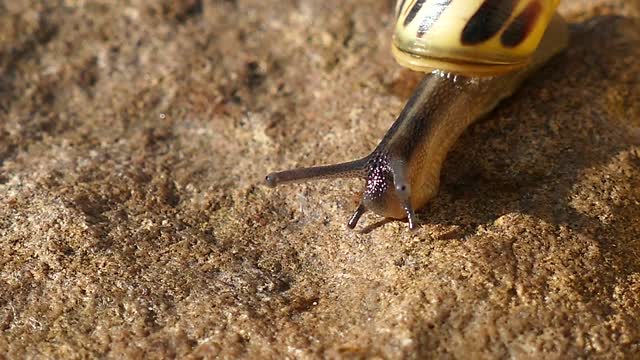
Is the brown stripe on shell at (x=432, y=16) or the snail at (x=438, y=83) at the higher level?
the brown stripe on shell at (x=432, y=16)

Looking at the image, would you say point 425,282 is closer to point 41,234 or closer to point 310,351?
point 310,351

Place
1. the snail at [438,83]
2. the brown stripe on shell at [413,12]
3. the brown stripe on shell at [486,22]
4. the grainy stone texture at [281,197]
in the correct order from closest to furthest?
1. the grainy stone texture at [281,197]
2. the snail at [438,83]
3. the brown stripe on shell at [486,22]
4. the brown stripe on shell at [413,12]

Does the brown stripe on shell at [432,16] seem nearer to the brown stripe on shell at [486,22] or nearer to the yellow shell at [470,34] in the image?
the yellow shell at [470,34]

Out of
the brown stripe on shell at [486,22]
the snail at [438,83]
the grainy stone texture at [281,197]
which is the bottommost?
the grainy stone texture at [281,197]

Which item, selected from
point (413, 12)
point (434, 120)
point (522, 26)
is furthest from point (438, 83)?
point (522, 26)


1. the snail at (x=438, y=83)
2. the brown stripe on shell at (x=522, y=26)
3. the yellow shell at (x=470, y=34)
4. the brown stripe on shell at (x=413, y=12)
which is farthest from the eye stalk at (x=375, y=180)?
the brown stripe on shell at (x=522, y=26)

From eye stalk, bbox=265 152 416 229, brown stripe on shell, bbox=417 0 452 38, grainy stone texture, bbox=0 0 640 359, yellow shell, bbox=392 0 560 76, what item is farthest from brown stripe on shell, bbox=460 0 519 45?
eye stalk, bbox=265 152 416 229

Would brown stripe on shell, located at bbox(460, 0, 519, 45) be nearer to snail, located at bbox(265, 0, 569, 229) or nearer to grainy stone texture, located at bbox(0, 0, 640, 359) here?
snail, located at bbox(265, 0, 569, 229)

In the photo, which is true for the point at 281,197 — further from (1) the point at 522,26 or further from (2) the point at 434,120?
(1) the point at 522,26
